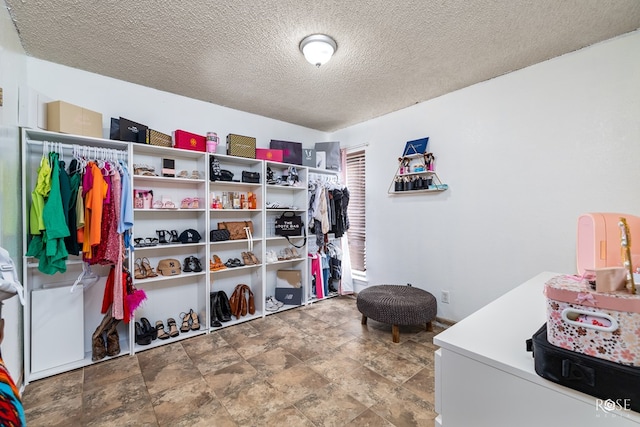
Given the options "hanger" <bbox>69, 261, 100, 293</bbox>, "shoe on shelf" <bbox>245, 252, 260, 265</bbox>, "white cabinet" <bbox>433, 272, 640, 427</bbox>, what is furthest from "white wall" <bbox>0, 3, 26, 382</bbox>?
"white cabinet" <bbox>433, 272, 640, 427</bbox>

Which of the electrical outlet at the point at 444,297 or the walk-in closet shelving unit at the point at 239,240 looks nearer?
the electrical outlet at the point at 444,297

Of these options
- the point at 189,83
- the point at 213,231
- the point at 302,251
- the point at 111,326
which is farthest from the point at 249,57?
the point at 111,326

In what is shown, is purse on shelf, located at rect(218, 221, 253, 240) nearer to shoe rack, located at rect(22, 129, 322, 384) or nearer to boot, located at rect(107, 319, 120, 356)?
shoe rack, located at rect(22, 129, 322, 384)

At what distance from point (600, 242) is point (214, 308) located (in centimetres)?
332

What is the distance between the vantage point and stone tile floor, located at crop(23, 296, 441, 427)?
5.63ft

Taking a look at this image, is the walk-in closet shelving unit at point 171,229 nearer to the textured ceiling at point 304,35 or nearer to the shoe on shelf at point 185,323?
the shoe on shelf at point 185,323

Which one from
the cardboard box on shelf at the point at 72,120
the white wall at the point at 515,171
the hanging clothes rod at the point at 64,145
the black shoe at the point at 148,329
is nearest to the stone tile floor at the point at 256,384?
the black shoe at the point at 148,329

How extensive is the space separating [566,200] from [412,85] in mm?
1785

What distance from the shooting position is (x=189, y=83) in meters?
2.79

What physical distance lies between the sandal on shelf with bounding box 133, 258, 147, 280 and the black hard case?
3029 millimetres

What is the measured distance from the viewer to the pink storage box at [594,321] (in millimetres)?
638

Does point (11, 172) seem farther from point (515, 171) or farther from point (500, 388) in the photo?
point (515, 171)

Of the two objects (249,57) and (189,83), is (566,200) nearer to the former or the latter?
(249,57)

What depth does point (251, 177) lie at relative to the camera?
327 cm
